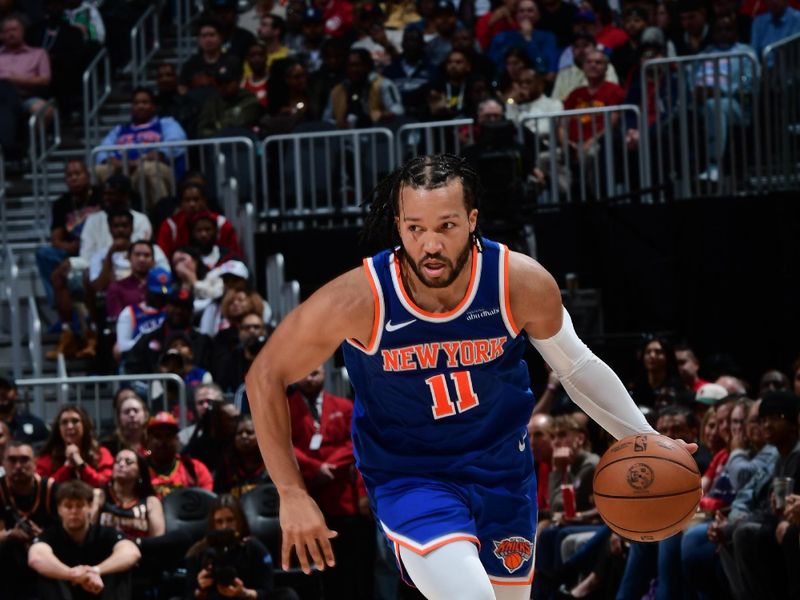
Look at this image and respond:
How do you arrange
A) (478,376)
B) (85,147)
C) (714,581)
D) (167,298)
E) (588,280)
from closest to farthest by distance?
(478,376) < (714,581) < (167,298) < (588,280) < (85,147)

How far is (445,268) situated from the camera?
578 centimetres

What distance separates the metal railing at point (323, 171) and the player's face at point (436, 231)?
8436 mm

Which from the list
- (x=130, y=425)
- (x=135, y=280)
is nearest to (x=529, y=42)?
(x=135, y=280)

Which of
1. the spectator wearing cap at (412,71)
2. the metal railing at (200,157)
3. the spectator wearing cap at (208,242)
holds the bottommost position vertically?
the spectator wearing cap at (208,242)

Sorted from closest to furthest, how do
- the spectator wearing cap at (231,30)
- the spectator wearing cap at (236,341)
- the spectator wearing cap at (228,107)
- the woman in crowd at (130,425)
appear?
1. the woman in crowd at (130,425)
2. the spectator wearing cap at (236,341)
3. the spectator wearing cap at (228,107)
4. the spectator wearing cap at (231,30)

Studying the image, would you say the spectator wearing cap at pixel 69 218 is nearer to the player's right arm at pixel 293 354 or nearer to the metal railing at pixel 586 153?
the metal railing at pixel 586 153

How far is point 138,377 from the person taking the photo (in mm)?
11969

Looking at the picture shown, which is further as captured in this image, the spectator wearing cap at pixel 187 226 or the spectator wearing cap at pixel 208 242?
the spectator wearing cap at pixel 187 226

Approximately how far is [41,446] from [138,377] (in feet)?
3.01

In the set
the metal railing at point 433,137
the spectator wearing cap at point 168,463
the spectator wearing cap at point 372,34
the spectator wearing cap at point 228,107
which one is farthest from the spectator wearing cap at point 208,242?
the spectator wearing cap at point 372,34

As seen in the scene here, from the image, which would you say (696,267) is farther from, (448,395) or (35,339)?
(448,395)

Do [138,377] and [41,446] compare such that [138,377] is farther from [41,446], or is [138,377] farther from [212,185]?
→ [212,185]

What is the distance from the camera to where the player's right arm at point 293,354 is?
18.8ft

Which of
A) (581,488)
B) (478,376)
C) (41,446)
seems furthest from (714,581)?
(41,446)
